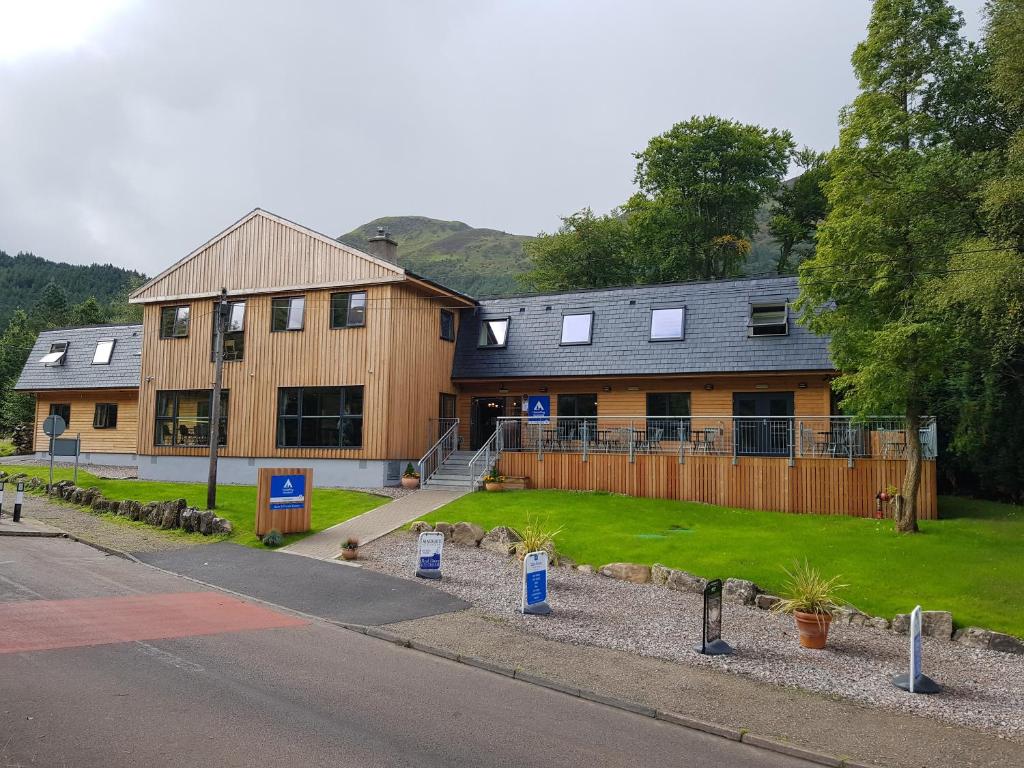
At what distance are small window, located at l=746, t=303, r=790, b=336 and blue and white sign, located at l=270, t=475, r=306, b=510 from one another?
14468mm

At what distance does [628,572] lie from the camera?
13.3 m

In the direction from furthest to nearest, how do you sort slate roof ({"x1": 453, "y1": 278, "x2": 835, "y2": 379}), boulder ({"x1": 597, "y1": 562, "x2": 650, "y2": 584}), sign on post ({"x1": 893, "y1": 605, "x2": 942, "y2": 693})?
slate roof ({"x1": 453, "y1": 278, "x2": 835, "y2": 379}), boulder ({"x1": 597, "y1": 562, "x2": 650, "y2": 584}), sign on post ({"x1": 893, "y1": 605, "x2": 942, "y2": 693})

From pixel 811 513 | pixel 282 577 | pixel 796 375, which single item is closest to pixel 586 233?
pixel 796 375

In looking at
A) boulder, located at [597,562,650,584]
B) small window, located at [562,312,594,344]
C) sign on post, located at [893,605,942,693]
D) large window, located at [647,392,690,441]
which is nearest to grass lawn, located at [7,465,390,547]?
boulder, located at [597,562,650,584]

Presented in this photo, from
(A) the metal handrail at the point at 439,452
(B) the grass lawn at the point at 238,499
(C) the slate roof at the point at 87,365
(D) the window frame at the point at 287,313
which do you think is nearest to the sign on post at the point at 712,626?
(B) the grass lawn at the point at 238,499

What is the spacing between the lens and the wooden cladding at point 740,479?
60.4 ft

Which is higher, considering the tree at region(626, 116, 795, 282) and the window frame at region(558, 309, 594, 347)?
the tree at region(626, 116, 795, 282)

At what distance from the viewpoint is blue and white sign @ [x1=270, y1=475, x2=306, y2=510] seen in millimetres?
16219

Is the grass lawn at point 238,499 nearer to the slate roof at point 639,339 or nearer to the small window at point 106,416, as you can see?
the slate roof at point 639,339

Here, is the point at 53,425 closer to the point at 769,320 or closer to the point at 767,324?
the point at 767,324

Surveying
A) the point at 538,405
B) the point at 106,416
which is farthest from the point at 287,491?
the point at 106,416

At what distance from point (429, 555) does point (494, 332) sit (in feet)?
49.8

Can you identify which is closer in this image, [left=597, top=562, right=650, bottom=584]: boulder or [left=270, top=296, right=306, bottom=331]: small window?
[left=597, top=562, right=650, bottom=584]: boulder

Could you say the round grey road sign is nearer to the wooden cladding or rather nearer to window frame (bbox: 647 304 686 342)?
the wooden cladding
